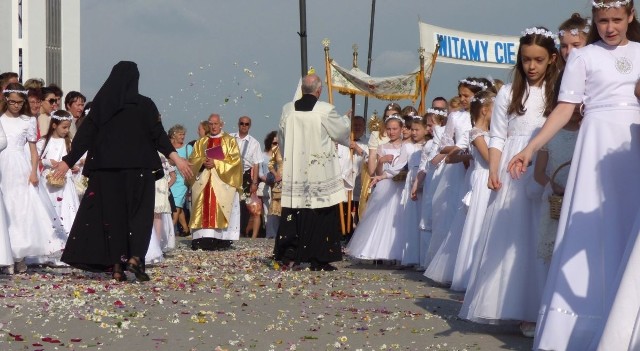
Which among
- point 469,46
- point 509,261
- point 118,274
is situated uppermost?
point 469,46

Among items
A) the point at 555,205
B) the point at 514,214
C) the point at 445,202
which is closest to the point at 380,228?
the point at 445,202

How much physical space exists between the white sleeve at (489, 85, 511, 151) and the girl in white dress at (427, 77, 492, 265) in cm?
403

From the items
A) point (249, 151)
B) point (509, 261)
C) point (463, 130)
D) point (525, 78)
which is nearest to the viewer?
point (509, 261)

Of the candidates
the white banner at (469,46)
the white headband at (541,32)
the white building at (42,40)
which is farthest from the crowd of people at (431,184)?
the white building at (42,40)

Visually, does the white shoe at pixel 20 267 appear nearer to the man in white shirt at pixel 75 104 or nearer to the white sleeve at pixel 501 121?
the man in white shirt at pixel 75 104

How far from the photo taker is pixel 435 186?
50.0ft

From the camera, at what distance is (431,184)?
1544 centimetres

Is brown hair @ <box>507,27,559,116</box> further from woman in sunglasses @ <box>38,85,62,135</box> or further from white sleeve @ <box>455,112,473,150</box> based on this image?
woman in sunglasses @ <box>38,85,62,135</box>

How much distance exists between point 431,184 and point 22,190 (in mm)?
4380

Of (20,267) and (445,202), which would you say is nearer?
(445,202)

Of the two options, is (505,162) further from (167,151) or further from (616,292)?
(167,151)

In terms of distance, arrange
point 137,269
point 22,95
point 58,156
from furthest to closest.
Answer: point 58,156 < point 22,95 < point 137,269

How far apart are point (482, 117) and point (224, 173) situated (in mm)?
10011

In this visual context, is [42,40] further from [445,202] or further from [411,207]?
[445,202]
